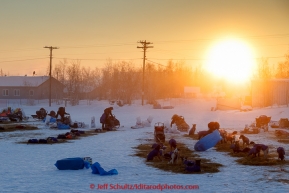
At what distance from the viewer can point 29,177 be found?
34.7 feet

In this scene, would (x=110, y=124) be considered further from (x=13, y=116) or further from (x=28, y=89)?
(x=28, y=89)

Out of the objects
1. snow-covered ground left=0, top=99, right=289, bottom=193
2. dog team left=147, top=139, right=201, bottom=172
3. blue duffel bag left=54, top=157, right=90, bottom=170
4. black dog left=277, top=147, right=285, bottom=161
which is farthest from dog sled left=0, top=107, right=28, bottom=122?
black dog left=277, top=147, right=285, bottom=161

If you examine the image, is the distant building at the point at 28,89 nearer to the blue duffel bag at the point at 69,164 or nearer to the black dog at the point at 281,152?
the blue duffel bag at the point at 69,164

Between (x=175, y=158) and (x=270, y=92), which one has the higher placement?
(x=270, y=92)

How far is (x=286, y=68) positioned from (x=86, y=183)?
7349 centimetres

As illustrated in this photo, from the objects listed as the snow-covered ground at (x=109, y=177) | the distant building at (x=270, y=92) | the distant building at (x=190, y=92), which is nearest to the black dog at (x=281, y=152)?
the snow-covered ground at (x=109, y=177)

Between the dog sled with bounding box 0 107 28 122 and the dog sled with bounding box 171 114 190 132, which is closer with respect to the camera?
A: the dog sled with bounding box 171 114 190 132

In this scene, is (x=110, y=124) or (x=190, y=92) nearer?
(x=110, y=124)

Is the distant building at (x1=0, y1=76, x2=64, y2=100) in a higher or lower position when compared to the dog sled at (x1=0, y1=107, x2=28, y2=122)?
higher

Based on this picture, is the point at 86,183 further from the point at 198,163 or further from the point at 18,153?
the point at 18,153

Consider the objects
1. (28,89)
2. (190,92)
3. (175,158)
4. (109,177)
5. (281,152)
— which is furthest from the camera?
(190,92)

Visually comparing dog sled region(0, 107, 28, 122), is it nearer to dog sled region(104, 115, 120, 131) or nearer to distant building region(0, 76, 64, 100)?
dog sled region(104, 115, 120, 131)

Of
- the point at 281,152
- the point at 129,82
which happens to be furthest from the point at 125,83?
the point at 281,152

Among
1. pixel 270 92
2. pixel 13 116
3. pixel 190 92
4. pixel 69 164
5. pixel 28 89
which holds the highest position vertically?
pixel 190 92
